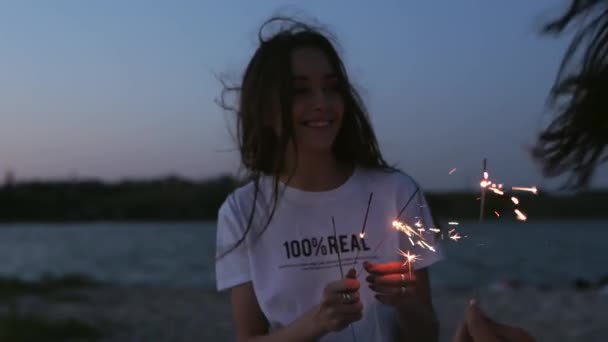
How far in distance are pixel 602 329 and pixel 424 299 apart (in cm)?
805

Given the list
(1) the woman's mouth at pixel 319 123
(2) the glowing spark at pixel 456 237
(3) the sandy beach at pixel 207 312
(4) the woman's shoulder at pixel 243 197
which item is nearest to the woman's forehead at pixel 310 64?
(1) the woman's mouth at pixel 319 123

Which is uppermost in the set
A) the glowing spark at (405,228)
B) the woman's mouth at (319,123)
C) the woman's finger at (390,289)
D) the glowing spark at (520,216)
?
the woman's mouth at (319,123)

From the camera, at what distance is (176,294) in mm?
15078

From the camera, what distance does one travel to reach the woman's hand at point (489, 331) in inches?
62.0

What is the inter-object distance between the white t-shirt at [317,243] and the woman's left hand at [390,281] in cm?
16

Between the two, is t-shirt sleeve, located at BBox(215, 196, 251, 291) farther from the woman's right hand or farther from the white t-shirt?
the woman's right hand

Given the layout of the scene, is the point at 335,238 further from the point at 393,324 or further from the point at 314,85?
the point at 314,85

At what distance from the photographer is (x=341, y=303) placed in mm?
2189

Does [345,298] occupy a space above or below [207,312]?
above

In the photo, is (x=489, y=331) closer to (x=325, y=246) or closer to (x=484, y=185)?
(x=484, y=185)

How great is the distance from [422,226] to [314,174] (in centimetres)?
40

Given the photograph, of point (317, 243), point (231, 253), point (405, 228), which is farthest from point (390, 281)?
point (231, 253)

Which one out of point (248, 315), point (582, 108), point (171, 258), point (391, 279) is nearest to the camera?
point (582, 108)

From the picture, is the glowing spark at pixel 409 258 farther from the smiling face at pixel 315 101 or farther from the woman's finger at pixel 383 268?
the smiling face at pixel 315 101
